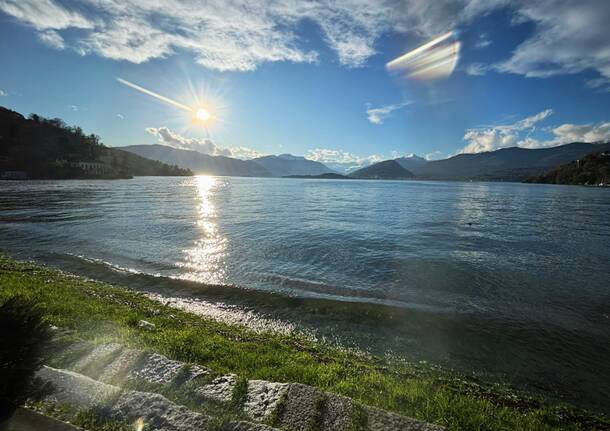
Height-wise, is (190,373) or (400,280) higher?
(190,373)

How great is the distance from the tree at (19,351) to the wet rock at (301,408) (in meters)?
4.45

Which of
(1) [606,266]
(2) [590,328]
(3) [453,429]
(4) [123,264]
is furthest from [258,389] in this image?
(1) [606,266]

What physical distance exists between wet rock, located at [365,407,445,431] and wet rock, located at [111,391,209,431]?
9.98 feet

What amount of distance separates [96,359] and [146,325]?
353 centimetres

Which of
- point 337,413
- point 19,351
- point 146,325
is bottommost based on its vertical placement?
point 146,325

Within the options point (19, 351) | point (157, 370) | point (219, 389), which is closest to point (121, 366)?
point (157, 370)

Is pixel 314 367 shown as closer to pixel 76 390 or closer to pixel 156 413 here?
pixel 156 413

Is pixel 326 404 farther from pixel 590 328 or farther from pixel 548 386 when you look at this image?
pixel 590 328

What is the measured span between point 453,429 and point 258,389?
13.3 feet

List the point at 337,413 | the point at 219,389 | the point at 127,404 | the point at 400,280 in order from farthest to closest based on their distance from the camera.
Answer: the point at 400,280 < the point at 219,389 < the point at 337,413 < the point at 127,404

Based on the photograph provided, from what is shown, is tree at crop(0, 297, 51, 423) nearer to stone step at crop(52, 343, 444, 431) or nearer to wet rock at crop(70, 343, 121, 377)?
wet rock at crop(70, 343, 121, 377)

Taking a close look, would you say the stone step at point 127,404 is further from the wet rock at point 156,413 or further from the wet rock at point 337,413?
the wet rock at point 337,413

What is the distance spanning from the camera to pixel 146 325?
33.4ft

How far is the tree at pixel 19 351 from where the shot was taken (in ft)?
15.7
